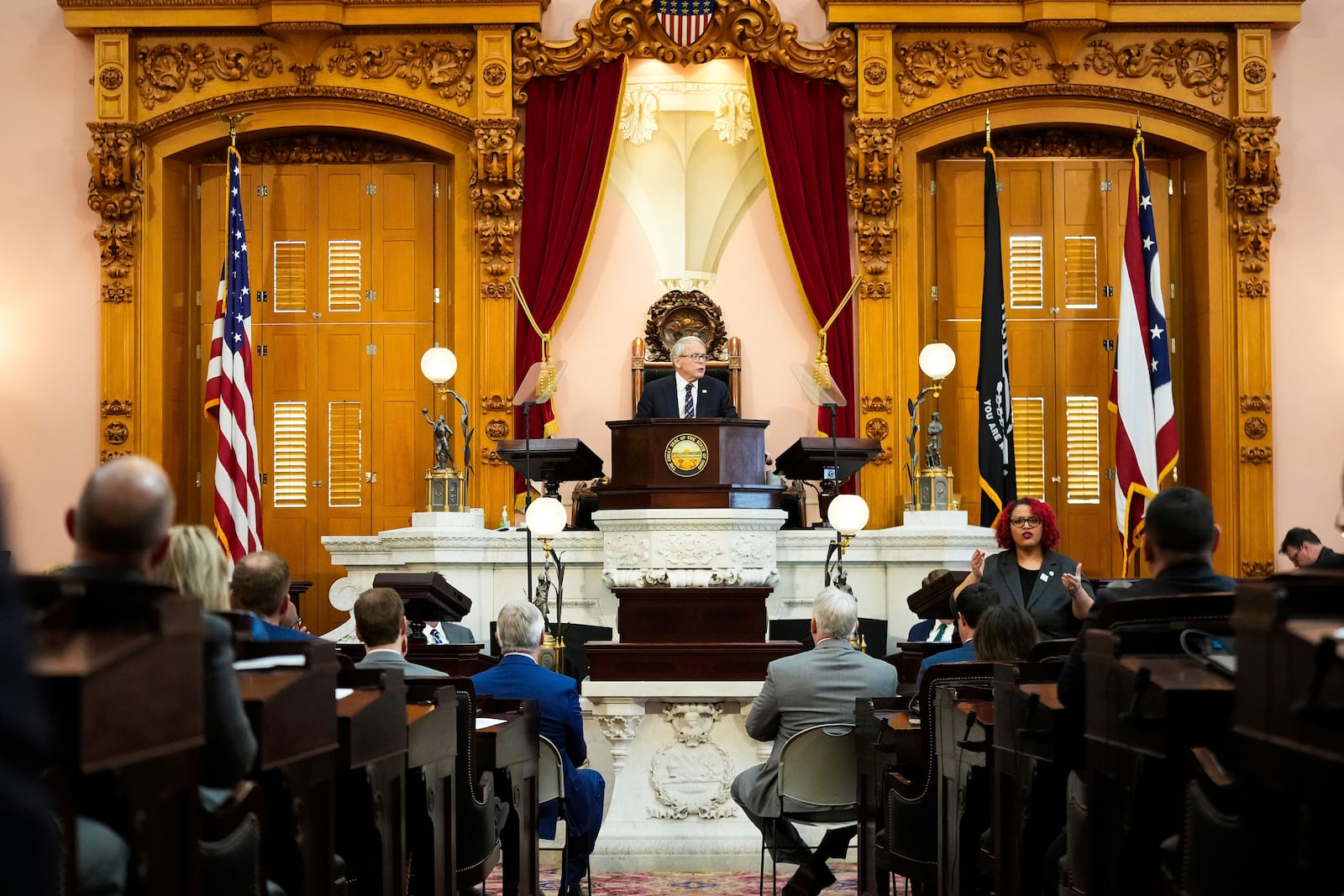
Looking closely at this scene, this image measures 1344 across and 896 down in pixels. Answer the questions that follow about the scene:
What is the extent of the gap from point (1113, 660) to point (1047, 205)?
979 centimetres

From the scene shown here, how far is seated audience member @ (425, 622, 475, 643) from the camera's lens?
8.16 m

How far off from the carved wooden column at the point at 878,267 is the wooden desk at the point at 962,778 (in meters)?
7.07

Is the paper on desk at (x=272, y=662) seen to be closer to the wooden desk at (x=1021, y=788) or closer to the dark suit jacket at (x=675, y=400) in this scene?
the wooden desk at (x=1021, y=788)

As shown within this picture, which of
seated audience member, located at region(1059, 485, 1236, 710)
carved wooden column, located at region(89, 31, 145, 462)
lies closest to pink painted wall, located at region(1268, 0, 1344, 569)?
carved wooden column, located at region(89, 31, 145, 462)

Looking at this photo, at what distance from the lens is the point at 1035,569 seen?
659 cm

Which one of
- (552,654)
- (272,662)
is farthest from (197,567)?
→ (552,654)

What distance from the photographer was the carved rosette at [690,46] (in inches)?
484

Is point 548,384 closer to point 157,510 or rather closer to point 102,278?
point 102,278

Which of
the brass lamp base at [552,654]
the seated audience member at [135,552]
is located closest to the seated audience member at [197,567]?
the seated audience member at [135,552]

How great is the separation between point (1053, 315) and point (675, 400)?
3.99m

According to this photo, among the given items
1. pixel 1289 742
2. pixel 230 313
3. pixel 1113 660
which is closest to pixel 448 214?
pixel 230 313

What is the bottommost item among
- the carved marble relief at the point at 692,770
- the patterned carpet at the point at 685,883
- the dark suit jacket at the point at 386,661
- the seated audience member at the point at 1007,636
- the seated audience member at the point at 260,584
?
the patterned carpet at the point at 685,883

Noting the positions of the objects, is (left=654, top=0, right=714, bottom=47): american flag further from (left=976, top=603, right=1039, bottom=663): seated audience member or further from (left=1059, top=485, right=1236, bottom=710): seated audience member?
(left=1059, top=485, right=1236, bottom=710): seated audience member

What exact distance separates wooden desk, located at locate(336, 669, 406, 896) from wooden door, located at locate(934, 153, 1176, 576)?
28.8ft
